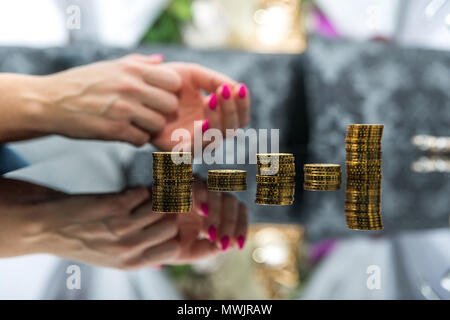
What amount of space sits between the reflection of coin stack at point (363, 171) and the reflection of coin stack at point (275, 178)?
4.2 inches

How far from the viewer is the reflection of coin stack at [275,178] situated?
796mm

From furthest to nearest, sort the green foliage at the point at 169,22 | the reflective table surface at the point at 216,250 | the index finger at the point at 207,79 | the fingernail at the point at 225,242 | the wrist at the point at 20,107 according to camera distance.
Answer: the green foliage at the point at 169,22
the index finger at the point at 207,79
the wrist at the point at 20,107
the fingernail at the point at 225,242
the reflective table surface at the point at 216,250

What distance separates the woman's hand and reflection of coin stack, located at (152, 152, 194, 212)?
57 centimetres

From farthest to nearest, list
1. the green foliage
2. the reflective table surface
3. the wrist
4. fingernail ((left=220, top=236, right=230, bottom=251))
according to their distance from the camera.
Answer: the green foliage → the wrist → fingernail ((left=220, top=236, right=230, bottom=251)) → the reflective table surface

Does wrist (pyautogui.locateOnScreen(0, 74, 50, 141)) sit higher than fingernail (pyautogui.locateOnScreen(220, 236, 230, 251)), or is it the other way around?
wrist (pyautogui.locateOnScreen(0, 74, 50, 141))

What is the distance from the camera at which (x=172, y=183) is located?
2.42 feet

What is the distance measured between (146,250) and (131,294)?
0.12 metres

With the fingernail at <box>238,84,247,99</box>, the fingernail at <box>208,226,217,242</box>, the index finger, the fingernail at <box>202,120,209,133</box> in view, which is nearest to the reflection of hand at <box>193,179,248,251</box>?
the fingernail at <box>208,226,217,242</box>

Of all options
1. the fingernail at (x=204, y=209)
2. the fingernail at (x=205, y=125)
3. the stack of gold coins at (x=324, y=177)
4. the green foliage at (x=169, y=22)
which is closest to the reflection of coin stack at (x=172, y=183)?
the fingernail at (x=204, y=209)

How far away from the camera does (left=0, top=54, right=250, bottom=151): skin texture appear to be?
45.4 inches

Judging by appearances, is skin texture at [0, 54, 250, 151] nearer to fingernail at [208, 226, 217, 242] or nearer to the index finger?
the index finger

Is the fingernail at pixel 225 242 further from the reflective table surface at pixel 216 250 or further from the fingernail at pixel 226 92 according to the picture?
the fingernail at pixel 226 92

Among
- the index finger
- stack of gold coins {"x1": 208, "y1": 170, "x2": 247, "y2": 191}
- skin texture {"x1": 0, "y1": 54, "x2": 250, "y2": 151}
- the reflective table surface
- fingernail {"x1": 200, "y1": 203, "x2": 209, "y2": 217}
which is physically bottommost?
the reflective table surface
